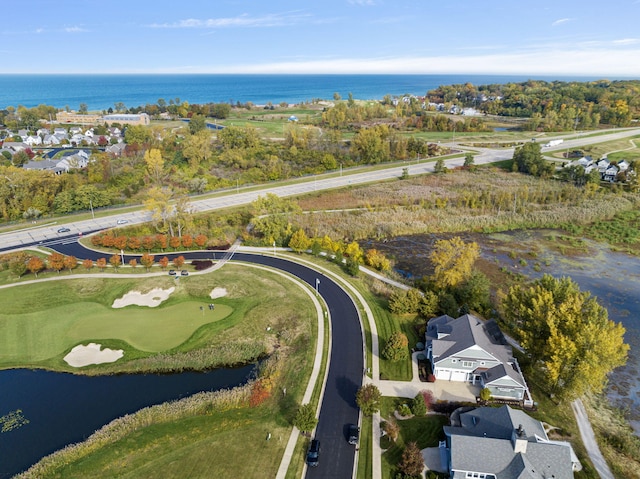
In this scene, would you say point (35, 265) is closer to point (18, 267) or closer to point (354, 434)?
point (18, 267)

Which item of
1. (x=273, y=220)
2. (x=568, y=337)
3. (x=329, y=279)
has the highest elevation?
(x=273, y=220)

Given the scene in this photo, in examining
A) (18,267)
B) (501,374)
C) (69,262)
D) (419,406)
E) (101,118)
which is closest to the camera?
(419,406)

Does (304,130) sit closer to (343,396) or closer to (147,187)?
(147,187)

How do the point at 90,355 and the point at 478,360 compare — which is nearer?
the point at 478,360

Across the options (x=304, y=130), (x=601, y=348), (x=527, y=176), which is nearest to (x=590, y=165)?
(x=527, y=176)

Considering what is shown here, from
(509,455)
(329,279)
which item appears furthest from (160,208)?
(509,455)
